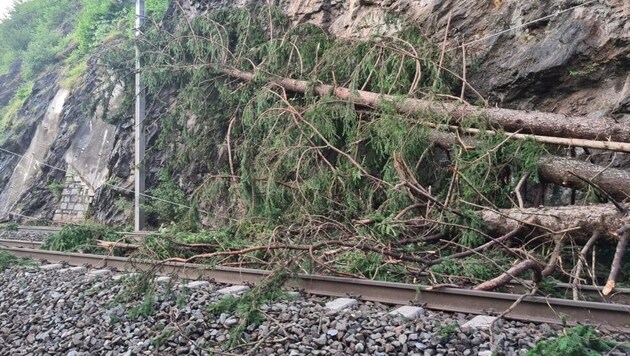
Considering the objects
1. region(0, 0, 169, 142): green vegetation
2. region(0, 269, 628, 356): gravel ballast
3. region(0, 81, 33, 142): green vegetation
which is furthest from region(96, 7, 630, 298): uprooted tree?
region(0, 81, 33, 142): green vegetation

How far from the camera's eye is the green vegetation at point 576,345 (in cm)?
317

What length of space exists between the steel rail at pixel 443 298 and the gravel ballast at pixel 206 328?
5.0 inches

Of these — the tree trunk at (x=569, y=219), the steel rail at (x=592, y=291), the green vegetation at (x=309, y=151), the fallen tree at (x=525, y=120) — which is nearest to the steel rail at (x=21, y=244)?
the green vegetation at (x=309, y=151)

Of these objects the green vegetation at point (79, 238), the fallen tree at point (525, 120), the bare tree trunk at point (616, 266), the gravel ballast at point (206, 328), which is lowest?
the green vegetation at point (79, 238)

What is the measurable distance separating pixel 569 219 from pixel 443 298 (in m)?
1.94

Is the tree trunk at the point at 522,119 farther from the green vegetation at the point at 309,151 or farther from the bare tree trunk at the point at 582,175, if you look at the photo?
the bare tree trunk at the point at 582,175

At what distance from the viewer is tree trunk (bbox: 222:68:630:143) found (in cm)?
644

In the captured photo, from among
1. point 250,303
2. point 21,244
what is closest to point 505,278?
point 250,303

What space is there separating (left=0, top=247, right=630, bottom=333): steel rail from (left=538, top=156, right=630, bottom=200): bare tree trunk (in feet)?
6.98

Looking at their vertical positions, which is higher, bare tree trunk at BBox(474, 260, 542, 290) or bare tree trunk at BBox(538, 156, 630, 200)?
bare tree trunk at BBox(538, 156, 630, 200)

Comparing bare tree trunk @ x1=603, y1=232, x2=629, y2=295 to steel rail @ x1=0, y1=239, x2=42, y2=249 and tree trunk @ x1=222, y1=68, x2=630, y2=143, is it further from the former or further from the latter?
steel rail @ x1=0, y1=239, x2=42, y2=249

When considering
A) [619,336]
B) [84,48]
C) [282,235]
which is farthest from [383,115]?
[84,48]

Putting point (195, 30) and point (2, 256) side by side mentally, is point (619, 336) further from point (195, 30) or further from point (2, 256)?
point (195, 30)

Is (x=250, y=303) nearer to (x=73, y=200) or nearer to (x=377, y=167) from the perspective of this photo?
(x=377, y=167)
